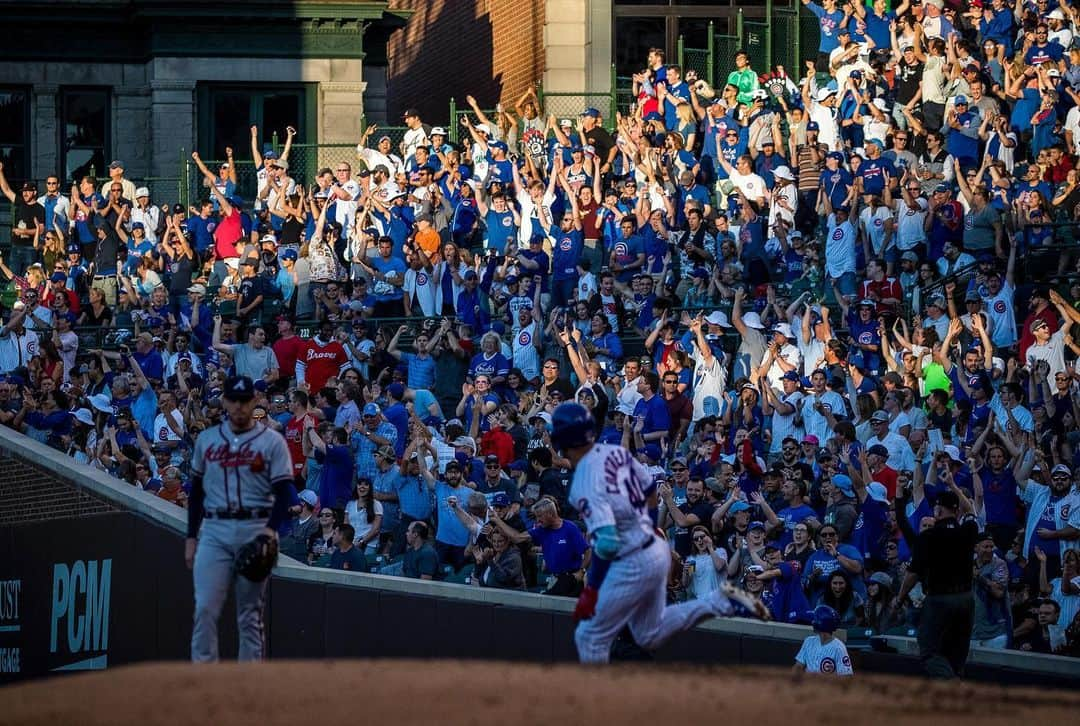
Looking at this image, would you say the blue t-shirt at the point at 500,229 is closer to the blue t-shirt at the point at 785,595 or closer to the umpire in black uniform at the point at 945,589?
the blue t-shirt at the point at 785,595

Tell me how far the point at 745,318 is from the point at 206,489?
904cm

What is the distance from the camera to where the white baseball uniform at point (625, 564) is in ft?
35.5

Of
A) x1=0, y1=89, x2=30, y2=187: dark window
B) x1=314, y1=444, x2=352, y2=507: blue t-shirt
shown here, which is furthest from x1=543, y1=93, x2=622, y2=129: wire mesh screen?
x1=314, y1=444, x2=352, y2=507: blue t-shirt

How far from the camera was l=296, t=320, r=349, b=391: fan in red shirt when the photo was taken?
69.6ft

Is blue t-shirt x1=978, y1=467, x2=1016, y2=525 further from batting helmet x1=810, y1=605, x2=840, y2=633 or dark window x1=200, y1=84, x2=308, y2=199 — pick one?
dark window x1=200, y1=84, x2=308, y2=199

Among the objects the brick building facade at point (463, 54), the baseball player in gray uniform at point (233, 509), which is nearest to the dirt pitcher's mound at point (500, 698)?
the baseball player in gray uniform at point (233, 509)

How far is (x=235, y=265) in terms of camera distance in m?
25.1

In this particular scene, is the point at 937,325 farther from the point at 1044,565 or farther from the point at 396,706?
the point at 396,706

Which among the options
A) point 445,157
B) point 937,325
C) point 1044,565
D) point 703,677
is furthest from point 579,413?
point 445,157

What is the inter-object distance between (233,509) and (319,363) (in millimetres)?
9292

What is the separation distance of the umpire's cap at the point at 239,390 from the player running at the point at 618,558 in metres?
2.19

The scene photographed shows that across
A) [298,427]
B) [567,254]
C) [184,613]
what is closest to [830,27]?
[567,254]

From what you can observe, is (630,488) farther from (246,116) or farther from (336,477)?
(246,116)

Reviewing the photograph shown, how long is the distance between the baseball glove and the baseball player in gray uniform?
0.26 feet
